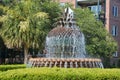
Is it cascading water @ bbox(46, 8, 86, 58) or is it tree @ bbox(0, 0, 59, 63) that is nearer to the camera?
cascading water @ bbox(46, 8, 86, 58)

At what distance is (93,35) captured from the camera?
Result: 32219 millimetres

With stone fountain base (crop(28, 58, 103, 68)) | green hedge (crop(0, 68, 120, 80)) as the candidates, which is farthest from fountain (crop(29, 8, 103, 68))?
green hedge (crop(0, 68, 120, 80))

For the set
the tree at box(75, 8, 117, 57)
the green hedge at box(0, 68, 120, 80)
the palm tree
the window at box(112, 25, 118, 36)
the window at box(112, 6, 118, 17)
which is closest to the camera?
the green hedge at box(0, 68, 120, 80)

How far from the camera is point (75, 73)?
39.7 ft

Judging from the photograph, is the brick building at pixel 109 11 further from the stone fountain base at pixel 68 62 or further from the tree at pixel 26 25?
the stone fountain base at pixel 68 62

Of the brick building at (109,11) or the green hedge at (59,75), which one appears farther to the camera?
the brick building at (109,11)

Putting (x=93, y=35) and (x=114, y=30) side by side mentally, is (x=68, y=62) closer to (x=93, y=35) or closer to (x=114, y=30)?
(x=93, y=35)

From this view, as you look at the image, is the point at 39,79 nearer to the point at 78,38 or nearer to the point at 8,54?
the point at 78,38

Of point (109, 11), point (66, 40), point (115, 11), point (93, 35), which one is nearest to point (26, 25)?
point (93, 35)

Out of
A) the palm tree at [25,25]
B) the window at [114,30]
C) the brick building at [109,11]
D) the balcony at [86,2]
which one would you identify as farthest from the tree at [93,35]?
the balcony at [86,2]

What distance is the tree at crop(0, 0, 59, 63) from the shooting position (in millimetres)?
30281

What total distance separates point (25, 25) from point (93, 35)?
6.13 m

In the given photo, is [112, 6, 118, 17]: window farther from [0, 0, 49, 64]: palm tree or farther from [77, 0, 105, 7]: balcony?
[0, 0, 49, 64]: palm tree

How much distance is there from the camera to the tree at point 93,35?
31.8m
